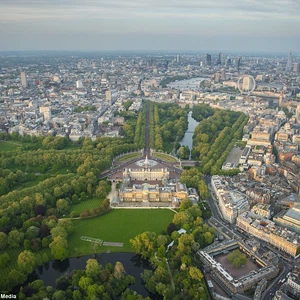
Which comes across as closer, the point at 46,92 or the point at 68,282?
the point at 68,282

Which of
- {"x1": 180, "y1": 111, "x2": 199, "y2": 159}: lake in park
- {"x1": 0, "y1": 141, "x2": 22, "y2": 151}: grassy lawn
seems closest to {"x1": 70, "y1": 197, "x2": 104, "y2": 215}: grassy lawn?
{"x1": 180, "y1": 111, "x2": 199, "y2": 159}: lake in park

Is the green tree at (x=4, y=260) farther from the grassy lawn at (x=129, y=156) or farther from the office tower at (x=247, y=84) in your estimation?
the office tower at (x=247, y=84)

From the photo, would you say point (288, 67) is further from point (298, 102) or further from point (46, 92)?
point (46, 92)

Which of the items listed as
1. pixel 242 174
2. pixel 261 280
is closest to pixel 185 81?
pixel 242 174

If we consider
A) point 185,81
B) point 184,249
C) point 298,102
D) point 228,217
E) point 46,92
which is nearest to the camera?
point 184,249

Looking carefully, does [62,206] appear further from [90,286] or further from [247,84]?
[247,84]

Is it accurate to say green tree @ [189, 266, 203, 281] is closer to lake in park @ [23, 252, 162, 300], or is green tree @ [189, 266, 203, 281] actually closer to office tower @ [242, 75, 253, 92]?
lake in park @ [23, 252, 162, 300]
